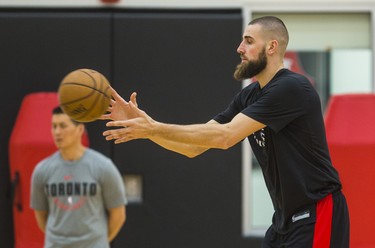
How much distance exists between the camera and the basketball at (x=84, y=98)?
4.84 meters

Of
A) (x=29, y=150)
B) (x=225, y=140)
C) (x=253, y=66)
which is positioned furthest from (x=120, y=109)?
(x=29, y=150)

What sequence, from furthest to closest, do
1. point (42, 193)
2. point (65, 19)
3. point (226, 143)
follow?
point (65, 19), point (42, 193), point (226, 143)

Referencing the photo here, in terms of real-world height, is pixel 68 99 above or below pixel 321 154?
above

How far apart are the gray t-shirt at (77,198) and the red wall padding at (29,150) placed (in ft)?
3.50

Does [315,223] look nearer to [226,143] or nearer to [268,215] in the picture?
[226,143]

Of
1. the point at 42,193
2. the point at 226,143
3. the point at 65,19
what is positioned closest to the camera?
the point at 226,143

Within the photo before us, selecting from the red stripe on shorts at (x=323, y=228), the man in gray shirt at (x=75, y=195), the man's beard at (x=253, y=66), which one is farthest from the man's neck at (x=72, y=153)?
the red stripe on shorts at (x=323, y=228)

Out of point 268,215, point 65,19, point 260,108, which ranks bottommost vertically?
point 268,215

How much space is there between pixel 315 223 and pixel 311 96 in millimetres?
787

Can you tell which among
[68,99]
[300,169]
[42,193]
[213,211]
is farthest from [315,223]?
[213,211]

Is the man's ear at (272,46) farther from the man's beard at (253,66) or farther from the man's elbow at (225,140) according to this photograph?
the man's elbow at (225,140)

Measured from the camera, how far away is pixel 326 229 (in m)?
4.84

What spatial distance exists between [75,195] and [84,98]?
2.14 m

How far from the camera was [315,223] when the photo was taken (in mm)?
4840
